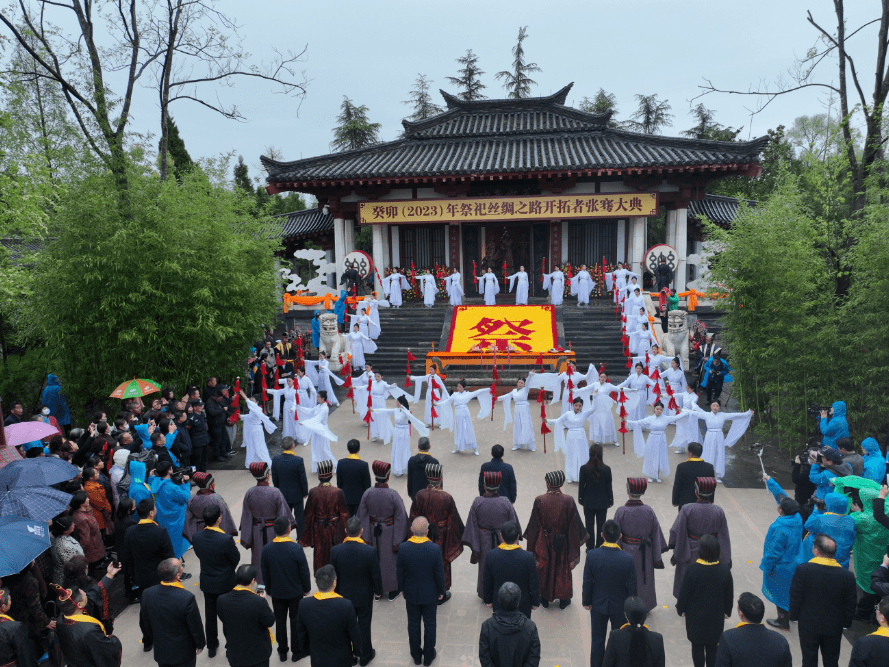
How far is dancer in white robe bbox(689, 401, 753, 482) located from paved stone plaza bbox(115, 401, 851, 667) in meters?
0.44

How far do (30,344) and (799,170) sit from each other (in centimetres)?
2707

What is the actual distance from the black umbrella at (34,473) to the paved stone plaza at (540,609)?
1.65 meters

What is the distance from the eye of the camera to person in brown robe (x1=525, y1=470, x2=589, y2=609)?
5414 mm

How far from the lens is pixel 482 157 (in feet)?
66.2

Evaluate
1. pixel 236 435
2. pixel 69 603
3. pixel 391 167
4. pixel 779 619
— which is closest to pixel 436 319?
pixel 391 167

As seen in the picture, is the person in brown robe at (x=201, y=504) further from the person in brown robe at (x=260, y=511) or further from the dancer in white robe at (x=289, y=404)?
the dancer in white robe at (x=289, y=404)

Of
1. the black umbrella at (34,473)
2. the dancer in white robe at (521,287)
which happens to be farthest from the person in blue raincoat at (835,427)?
the dancer in white robe at (521,287)

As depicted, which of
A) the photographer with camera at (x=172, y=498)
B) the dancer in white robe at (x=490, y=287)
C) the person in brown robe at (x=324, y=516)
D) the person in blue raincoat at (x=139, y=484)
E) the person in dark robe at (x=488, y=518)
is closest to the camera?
the person in dark robe at (x=488, y=518)

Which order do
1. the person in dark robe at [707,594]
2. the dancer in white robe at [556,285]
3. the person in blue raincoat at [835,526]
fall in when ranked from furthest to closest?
the dancer in white robe at [556,285], the person in blue raincoat at [835,526], the person in dark robe at [707,594]

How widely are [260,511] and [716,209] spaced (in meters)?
22.1

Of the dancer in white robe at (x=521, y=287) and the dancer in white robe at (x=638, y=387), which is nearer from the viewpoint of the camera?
the dancer in white robe at (x=638, y=387)

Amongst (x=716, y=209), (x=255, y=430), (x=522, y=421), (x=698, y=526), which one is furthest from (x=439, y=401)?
(x=716, y=209)

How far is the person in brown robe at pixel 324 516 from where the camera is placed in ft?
18.8

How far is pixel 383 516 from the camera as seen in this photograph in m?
5.54
